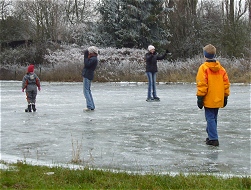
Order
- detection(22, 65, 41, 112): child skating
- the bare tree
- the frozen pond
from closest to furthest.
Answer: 1. the frozen pond
2. detection(22, 65, 41, 112): child skating
3. the bare tree

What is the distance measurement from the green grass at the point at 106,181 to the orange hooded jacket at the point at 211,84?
267 cm

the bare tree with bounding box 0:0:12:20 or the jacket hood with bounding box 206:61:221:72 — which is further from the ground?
the bare tree with bounding box 0:0:12:20

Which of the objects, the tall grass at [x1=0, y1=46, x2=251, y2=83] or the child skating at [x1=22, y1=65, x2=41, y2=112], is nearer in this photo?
the child skating at [x1=22, y1=65, x2=41, y2=112]

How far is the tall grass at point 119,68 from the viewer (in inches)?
1256

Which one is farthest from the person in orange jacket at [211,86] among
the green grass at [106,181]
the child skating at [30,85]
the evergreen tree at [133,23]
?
the evergreen tree at [133,23]

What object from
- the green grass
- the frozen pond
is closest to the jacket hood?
the frozen pond

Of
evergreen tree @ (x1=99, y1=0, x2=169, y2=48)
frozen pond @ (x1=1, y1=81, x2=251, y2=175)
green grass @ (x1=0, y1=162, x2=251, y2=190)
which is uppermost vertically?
evergreen tree @ (x1=99, y1=0, x2=169, y2=48)

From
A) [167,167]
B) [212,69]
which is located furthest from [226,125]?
[167,167]

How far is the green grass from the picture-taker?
18.1ft

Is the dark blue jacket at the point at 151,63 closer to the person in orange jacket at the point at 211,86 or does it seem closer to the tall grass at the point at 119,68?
the person in orange jacket at the point at 211,86

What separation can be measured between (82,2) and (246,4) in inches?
798

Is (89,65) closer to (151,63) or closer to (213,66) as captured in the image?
(151,63)

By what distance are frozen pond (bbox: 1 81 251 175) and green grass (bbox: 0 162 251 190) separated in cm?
69

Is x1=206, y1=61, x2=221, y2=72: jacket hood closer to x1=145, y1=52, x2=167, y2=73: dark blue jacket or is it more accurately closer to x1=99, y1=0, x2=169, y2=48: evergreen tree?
x1=145, y1=52, x2=167, y2=73: dark blue jacket
